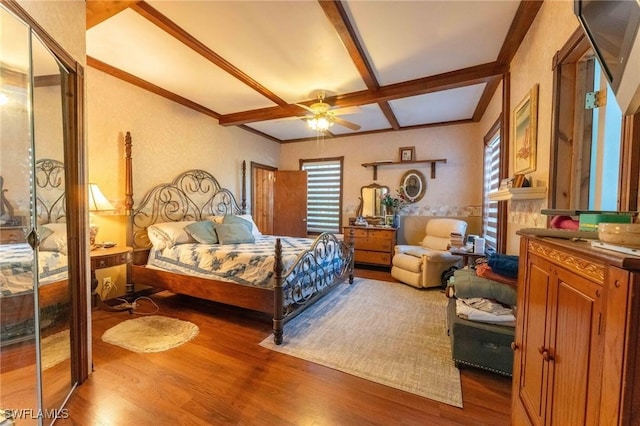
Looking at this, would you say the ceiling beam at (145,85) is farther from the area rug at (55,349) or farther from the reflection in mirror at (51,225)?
the area rug at (55,349)

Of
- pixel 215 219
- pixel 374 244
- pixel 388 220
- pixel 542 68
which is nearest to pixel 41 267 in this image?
pixel 215 219

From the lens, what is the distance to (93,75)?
114 inches

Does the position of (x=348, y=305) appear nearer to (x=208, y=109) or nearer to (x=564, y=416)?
(x=564, y=416)

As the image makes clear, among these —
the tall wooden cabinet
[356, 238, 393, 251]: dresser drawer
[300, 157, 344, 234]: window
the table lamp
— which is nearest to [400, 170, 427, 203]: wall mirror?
[356, 238, 393, 251]: dresser drawer

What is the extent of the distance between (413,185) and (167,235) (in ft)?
13.6

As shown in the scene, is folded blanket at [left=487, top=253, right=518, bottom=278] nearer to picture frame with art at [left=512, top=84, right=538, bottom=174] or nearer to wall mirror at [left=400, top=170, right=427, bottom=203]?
picture frame with art at [left=512, top=84, right=538, bottom=174]

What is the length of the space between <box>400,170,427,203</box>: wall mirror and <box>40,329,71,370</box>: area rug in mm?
4808

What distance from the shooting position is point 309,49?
254cm

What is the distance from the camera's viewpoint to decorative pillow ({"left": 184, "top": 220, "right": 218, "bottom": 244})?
3359 mm

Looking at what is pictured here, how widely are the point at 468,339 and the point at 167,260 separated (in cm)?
319

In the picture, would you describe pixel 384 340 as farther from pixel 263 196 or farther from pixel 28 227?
pixel 263 196

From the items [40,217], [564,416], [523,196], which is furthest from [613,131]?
[40,217]

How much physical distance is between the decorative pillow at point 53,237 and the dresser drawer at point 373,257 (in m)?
4.05

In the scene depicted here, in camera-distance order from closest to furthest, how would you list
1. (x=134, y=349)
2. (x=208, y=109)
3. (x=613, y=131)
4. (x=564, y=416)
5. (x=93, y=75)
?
(x=564, y=416), (x=613, y=131), (x=134, y=349), (x=93, y=75), (x=208, y=109)
